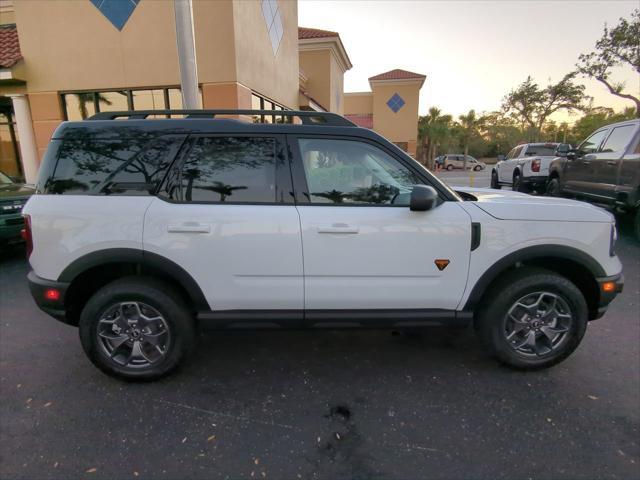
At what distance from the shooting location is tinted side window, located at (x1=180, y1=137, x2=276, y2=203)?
2.71m

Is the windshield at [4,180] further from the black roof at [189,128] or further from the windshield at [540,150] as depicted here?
the windshield at [540,150]

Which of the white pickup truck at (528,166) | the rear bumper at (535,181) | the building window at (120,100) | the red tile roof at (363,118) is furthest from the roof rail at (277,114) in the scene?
the red tile roof at (363,118)

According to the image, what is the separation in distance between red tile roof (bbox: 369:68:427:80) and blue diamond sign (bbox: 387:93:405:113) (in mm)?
1364

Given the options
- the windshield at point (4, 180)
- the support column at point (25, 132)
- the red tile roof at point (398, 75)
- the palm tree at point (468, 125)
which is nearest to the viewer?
the windshield at point (4, 180)

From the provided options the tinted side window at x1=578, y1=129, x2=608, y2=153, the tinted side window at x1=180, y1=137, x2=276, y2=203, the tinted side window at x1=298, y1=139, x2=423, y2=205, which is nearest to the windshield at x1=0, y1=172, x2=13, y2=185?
the tinted side window at x1=180, y1=137, x2=276, y2=203

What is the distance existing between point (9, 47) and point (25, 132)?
2.48m

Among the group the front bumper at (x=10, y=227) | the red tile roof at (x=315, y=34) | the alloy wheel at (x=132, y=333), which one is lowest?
the alloy wheel at (x=132, y=333)

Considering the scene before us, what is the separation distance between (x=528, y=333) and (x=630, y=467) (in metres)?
1.00

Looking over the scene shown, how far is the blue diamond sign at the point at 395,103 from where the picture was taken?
103 feet

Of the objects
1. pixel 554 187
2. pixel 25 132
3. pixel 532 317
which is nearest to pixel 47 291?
pixel 532 317

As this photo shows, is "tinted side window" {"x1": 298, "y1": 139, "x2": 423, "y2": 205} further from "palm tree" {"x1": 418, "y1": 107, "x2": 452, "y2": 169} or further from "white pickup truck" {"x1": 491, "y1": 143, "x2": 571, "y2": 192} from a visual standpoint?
"palm tree" {"x1": 418, "y1": 107, "x2": 452, "y2": 169}

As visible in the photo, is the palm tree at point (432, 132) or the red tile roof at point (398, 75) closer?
the red tile roof at point (398, 75)

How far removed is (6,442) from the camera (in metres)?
2.31

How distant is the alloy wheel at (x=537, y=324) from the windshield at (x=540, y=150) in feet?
39.4
